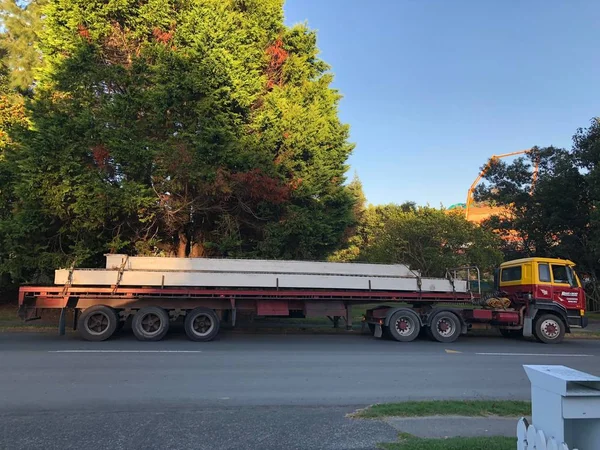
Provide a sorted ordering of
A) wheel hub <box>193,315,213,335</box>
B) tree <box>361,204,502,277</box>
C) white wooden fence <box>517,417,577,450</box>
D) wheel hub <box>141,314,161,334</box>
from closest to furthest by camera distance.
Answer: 1. white wooden fence <box>517,417,577,450</box>
2. wheel hub <box>141,314,161,334</box>
3. wheel hub <box>193,315,213,335</box>
4. tree <box>361,204,502,277</box>

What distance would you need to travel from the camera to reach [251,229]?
19.2 metres

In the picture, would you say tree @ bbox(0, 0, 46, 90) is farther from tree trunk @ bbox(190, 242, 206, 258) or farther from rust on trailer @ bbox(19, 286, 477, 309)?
rust on trailer @ bbox(19, 286, 477, 309)

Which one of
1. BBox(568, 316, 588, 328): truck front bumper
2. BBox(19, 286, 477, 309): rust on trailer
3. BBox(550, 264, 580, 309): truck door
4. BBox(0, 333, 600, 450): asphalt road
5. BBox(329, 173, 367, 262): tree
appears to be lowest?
BBox(0, 333, 600, 450): asphalt road

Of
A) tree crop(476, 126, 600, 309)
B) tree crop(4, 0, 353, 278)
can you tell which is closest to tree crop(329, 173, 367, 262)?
tree crop(4, 0, 353, 278)

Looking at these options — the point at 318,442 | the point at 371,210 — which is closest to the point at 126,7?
the point at 318,442

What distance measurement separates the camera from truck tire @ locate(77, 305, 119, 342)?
1277cm

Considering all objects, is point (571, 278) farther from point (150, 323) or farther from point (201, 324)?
point (150, 323)

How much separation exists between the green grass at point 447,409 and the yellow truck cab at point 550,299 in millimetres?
9335

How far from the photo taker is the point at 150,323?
43.5 ft

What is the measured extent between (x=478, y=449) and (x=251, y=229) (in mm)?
15338

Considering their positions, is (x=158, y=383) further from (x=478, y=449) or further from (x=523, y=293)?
(x=523, y=293)

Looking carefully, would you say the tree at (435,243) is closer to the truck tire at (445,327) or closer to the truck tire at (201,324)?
the truck tire at (445,327)

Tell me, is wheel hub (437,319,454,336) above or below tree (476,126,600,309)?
below

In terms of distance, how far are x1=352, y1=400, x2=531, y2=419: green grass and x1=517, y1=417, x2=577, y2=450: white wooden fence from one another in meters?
3.02
